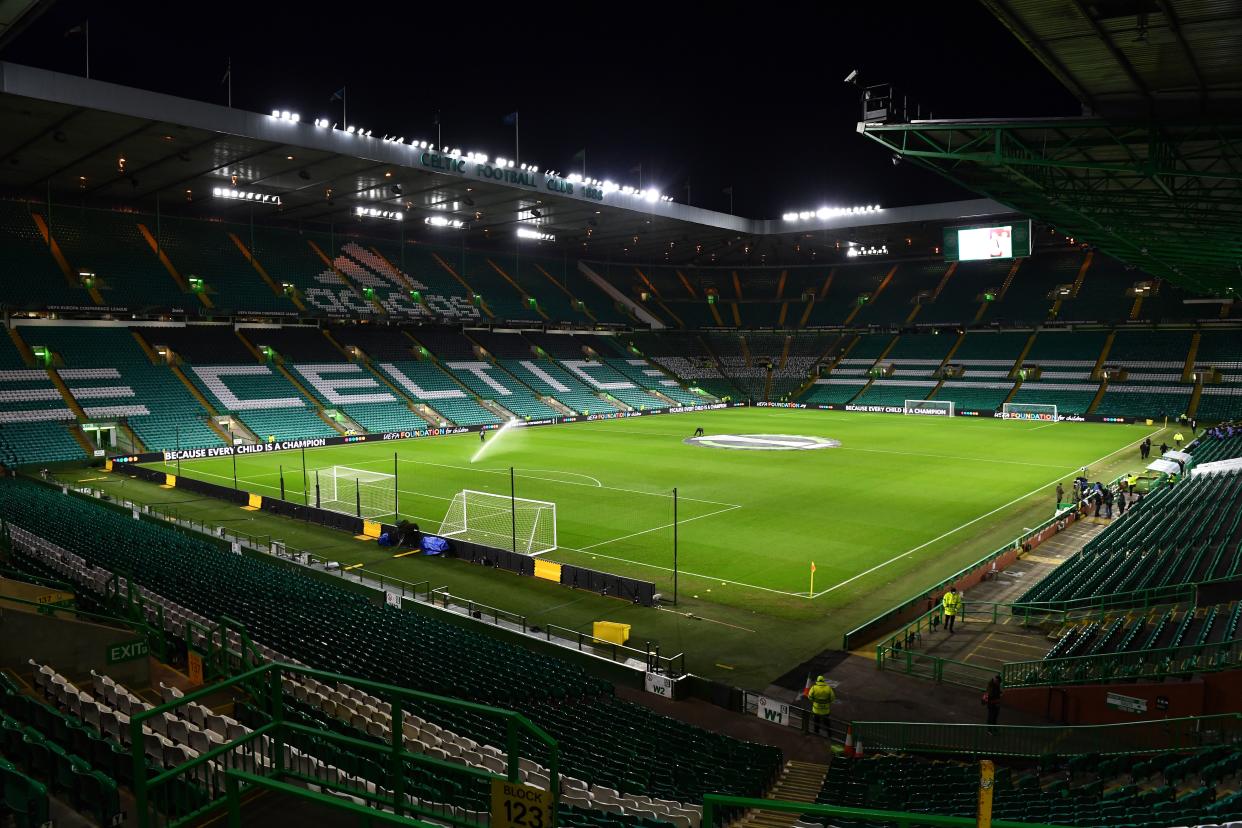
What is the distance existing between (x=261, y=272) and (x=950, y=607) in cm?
5900

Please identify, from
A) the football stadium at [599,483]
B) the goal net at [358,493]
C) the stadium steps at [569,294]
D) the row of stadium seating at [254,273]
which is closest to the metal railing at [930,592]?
the football stadium at [599,483]

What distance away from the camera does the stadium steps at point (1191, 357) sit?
2584 inches

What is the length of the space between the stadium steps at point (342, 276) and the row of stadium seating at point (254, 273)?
3.5 inches

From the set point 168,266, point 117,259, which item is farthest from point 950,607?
point 117,259

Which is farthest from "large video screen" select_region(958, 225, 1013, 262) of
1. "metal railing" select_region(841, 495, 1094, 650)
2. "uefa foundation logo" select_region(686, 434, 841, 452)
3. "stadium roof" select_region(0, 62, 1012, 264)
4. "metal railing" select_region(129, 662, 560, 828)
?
"metal railing" select_region(129, 662, 560, 828)

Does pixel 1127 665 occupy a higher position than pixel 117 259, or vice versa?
pixel 117 259

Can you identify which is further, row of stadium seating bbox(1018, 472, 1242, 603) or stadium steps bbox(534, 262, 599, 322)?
stadium steps bbox(534, 262, 599, 322)

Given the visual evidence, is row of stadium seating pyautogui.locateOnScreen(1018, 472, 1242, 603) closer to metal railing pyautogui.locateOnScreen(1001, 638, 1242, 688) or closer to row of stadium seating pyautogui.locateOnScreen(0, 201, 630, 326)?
metal railing pyautogui.locateOnScreen(1001, 638, 1242, 688)

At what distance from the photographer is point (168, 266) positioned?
5697cm

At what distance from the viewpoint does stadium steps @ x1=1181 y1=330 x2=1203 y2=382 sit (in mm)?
65625

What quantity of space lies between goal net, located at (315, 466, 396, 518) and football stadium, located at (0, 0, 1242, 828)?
0.33m

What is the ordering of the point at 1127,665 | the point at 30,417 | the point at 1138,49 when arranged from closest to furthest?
the point at 1138,49 < the point at 1127,665 < the point at 30,417

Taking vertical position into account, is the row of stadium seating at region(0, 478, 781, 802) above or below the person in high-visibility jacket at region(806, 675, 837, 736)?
above

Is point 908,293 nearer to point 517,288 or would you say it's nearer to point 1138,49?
point 517,288
